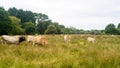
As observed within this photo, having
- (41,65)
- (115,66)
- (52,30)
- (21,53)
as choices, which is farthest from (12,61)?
(52,30)

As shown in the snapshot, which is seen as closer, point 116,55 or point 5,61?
point 5,61

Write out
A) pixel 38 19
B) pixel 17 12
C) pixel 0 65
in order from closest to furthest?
pixel 0 65 < pixel 17 12 < pixel 38 19

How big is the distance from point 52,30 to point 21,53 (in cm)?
7725

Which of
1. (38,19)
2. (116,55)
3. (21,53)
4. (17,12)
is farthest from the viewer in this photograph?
(38,19)

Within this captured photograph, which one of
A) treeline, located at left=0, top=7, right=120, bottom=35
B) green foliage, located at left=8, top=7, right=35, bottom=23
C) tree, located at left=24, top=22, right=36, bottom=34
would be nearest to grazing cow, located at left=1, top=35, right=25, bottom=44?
treeline, located at left=0, top=7, right=120, bottom=35

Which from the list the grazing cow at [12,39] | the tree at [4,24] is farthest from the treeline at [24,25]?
the grazing cow at [12,39]

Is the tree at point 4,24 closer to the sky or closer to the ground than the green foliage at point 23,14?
closer to the ground

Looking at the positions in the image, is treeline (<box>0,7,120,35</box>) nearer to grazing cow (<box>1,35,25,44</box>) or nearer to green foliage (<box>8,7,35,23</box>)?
green foliage (<box>8,7,35,23</box>)

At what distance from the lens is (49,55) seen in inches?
381

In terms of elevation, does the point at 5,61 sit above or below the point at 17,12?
below

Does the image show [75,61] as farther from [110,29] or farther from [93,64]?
[110,29]

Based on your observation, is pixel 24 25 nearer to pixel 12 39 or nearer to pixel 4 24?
pixel 4 24

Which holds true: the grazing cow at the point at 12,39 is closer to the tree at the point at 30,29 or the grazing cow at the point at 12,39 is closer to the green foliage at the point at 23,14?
the tree at the point at 30,29

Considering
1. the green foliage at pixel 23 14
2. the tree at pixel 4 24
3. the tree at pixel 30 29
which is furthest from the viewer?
the green foliage at pixel 23 14
